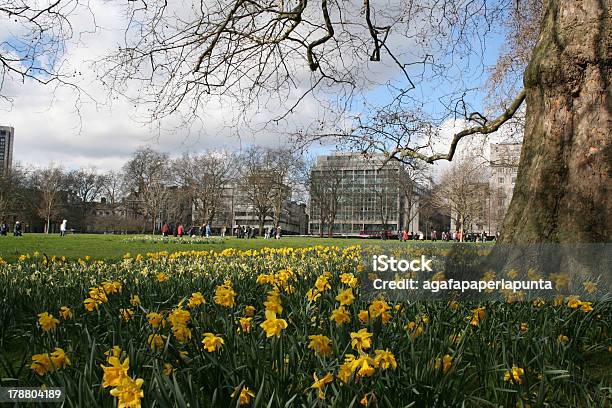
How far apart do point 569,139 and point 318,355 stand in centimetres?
367

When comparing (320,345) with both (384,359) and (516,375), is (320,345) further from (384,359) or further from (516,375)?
(516,375)

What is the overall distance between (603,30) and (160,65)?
495cm

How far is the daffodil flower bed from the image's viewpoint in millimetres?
1654

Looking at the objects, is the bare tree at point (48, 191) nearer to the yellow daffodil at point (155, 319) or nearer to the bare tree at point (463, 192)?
the bare tree at point (463, 192)

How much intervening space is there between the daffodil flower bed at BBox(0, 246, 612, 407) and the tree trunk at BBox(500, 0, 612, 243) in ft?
3.69

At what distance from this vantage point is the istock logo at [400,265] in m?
4.55

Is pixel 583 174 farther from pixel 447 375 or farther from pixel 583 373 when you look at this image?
pixel 447 375

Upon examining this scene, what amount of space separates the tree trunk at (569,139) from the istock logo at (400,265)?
80 cm

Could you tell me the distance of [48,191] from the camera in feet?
199

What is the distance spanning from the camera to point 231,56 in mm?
7047

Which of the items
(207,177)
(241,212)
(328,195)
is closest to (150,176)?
(207,177)

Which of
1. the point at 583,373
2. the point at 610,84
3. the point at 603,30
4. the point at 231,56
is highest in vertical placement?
the point at 231,56

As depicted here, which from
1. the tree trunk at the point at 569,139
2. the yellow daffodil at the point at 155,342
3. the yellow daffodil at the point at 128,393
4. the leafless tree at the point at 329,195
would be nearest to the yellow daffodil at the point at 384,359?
the yellow daffodil at the point at 128,393

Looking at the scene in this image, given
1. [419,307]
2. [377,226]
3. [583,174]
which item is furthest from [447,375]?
[377,226]
